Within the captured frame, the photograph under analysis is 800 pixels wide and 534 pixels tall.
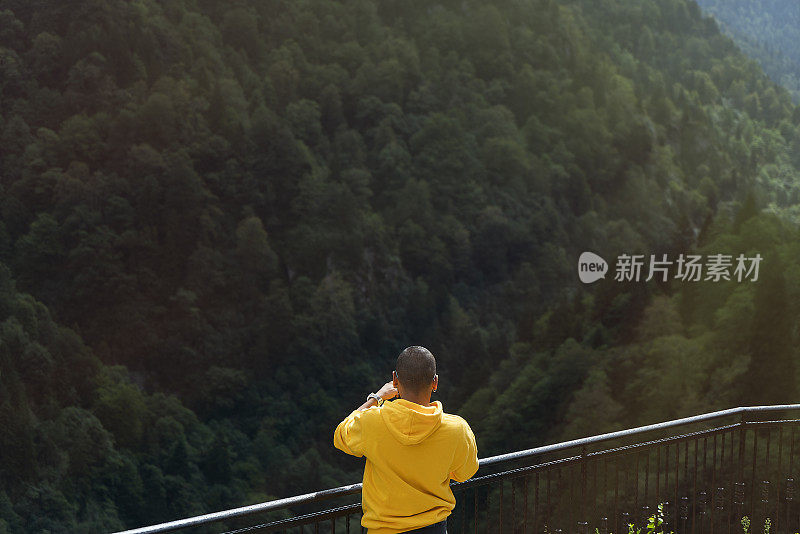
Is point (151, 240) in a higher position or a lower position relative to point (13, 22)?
lower

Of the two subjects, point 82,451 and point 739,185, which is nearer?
point 82,451

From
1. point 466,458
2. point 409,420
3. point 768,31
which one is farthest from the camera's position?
point 768,31

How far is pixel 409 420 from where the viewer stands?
2.56m

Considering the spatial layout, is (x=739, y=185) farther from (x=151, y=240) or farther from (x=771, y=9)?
(x=151, y=240)

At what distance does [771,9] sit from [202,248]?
209 ft

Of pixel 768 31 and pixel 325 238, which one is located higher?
pixel 768 31

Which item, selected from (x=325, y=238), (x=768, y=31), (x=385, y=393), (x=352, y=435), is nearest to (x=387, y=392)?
(x=385, y=393)

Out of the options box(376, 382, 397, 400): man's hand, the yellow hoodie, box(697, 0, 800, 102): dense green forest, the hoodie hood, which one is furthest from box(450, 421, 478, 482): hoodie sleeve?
box(697, 0, 800, 102): dense green forest

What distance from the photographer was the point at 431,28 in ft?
186

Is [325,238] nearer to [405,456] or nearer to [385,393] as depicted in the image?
[385,393]

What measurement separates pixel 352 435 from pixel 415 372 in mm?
282

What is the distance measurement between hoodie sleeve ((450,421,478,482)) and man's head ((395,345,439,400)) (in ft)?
0.61

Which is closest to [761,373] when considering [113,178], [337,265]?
[337,265]

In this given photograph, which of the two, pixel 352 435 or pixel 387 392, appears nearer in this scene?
pixel 352 435
